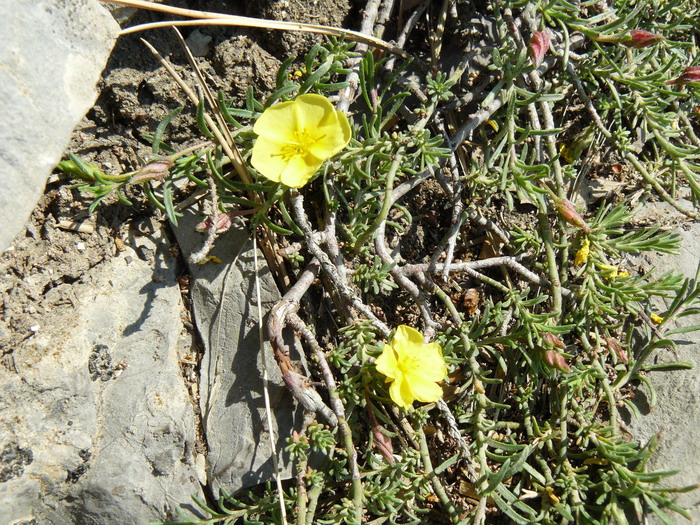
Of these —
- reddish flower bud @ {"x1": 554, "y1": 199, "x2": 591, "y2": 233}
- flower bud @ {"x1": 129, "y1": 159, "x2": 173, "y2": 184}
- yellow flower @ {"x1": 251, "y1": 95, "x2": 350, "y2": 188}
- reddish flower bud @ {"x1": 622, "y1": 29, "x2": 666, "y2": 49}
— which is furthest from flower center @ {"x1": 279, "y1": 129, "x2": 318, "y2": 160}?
reddish flower bud @ {"x1": 622, "y1": 29, "x2": 666, "y2": 49}

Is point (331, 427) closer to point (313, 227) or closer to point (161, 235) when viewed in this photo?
point (313, 227)

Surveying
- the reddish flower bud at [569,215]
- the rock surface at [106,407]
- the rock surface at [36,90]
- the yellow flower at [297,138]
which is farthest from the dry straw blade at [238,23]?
the reddish flower bud at [569,215]

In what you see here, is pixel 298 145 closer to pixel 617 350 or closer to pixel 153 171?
pixel 153 171

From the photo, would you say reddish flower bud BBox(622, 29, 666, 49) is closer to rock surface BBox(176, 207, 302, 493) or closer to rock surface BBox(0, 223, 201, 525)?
rock surface BBox(176, 207, 302, 493)

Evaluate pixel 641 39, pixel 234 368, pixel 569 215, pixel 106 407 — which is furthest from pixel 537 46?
pixel 106 407

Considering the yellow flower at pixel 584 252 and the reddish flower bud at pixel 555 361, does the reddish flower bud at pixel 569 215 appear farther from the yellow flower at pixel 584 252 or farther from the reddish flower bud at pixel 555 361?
the reddish flower bud at pixel 555 361

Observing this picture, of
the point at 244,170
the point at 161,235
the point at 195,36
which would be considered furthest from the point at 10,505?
the point at 195,36
